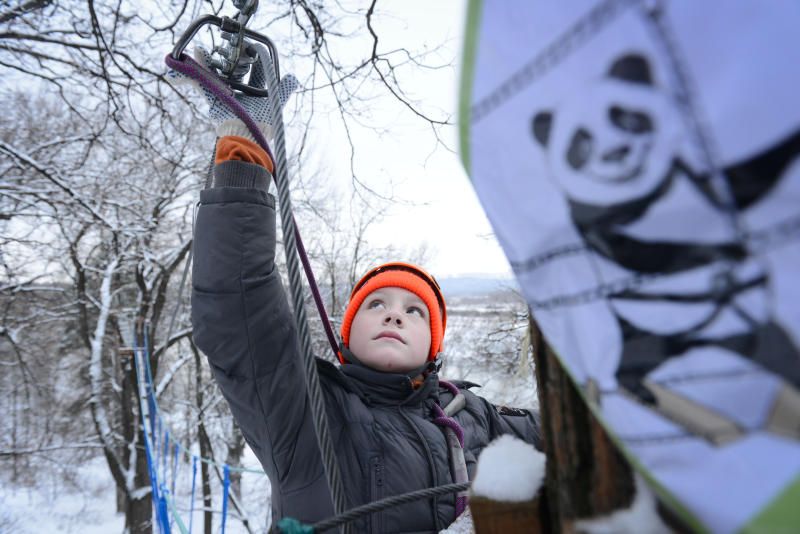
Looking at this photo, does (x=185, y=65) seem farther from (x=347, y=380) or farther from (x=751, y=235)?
(x=751, y=235)

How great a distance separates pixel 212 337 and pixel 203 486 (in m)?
11.3

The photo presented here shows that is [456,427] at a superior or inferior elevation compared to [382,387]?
inferior

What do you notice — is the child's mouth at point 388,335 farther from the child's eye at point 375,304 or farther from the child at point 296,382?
the child's eye at point 375,304

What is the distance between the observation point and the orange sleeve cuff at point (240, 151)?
1.19m

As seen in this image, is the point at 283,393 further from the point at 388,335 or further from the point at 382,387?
the point at 388,335

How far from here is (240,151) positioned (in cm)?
118

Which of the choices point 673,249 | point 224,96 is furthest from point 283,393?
point 673,249

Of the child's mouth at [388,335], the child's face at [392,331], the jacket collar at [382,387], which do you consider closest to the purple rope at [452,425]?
the jacket collar at [382,387]

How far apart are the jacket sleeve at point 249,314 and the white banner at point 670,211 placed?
88cm

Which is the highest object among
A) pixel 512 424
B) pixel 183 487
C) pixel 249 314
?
pixel 249 314

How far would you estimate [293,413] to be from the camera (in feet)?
4.28

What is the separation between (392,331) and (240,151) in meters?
0.87

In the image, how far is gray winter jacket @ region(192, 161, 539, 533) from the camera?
45.4 inches

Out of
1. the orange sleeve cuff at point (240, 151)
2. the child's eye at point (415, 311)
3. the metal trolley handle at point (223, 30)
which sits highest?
the metal trolley handle at point (223, 30)
